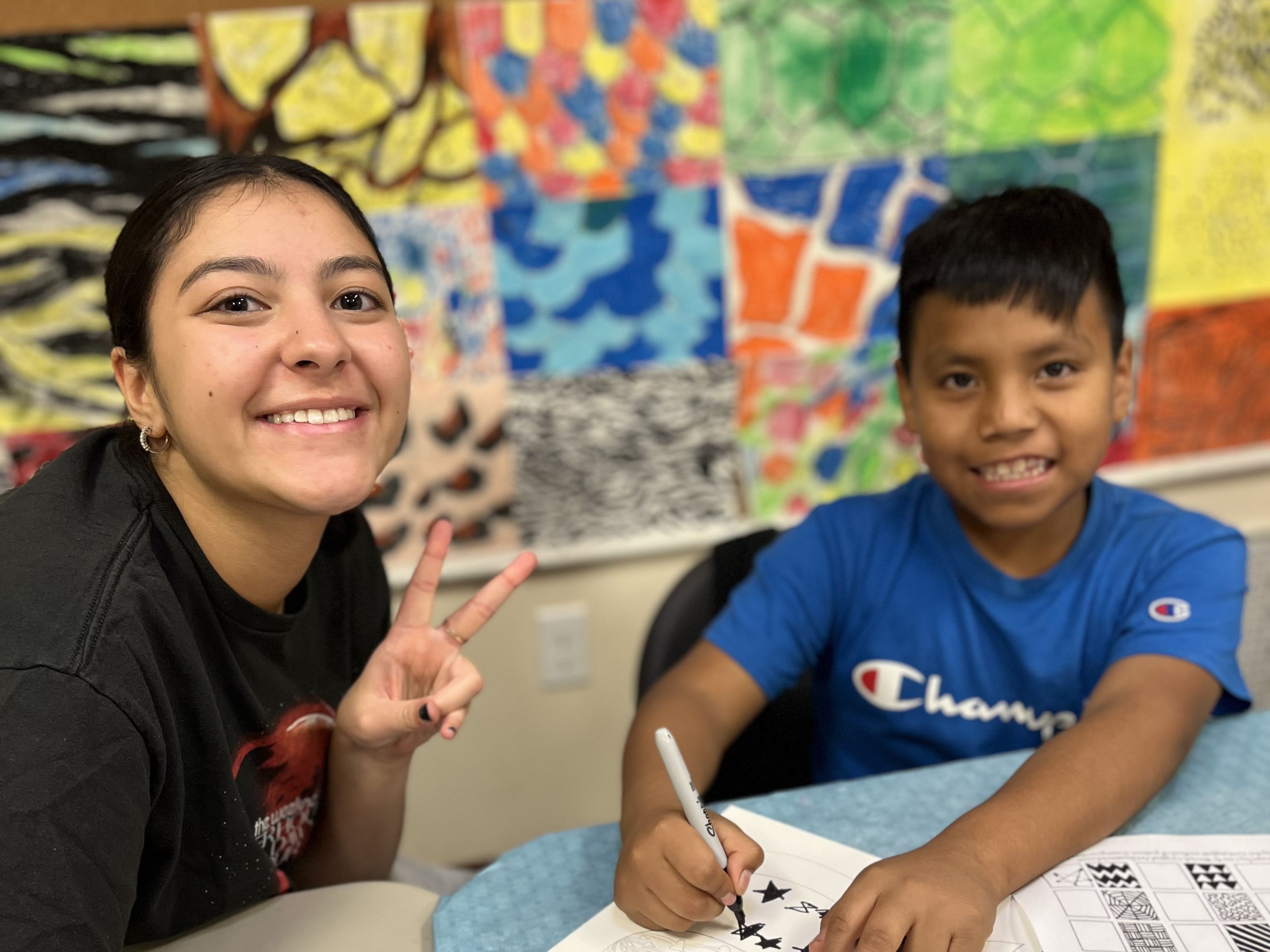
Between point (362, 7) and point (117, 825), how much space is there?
1152 millimetres

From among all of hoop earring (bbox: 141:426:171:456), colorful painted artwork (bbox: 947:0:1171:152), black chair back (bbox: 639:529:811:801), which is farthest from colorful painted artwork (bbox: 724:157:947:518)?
hoop earring (bbox: 141:426:171:456)

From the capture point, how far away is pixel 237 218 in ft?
2.65

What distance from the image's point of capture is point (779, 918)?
72 centimetres

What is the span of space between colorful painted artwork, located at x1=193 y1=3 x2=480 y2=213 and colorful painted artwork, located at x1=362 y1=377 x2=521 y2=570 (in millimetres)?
302

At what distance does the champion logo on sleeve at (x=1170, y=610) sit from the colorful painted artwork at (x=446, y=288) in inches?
38.2

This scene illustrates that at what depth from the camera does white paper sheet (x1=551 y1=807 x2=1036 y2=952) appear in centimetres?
70

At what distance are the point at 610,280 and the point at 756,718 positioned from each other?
0.73m

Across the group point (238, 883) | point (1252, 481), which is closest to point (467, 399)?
point (238, 883)

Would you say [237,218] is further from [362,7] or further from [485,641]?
[485,641]

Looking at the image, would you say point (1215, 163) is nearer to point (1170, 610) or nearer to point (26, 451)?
point (1170, 610)

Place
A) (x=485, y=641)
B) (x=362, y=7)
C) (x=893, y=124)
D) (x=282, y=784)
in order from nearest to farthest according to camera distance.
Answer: (x=282, y=784), (x=362, y=7), (x=893, y=124), (x=485, y=641)

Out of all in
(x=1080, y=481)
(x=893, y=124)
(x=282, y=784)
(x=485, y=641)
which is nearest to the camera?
(x=282, y=784)

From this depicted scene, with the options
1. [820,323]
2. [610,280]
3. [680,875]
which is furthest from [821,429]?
[680,875]

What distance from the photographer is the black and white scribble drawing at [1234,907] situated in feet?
2.29
